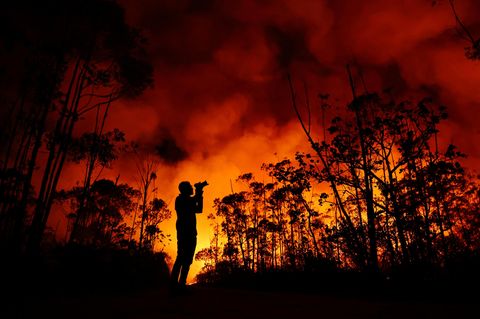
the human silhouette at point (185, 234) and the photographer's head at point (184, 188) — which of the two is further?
the photographer's head at point (184, 188)

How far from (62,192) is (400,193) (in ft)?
93.0

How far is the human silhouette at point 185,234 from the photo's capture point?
4.43 metres

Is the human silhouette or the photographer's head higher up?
the photographer's head

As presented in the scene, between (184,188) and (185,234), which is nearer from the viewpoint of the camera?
(185,234)

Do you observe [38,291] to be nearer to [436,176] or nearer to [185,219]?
[185,219]

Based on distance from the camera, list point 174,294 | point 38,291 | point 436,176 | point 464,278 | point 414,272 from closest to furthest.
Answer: point 174,294 → point 464,278 → point 38,291 → point 414,272 → point 436,176

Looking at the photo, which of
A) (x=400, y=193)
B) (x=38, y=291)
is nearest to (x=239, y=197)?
(x=400, y=193)

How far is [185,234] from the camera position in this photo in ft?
14.6

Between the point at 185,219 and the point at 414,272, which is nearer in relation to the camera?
the point at 185,219

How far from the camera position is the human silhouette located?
4.43 metres

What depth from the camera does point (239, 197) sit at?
87.8 feet

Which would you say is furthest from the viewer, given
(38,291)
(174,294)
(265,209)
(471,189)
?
(265,209)

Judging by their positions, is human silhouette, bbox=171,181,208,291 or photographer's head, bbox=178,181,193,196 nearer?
human silhouette, bbox=171,181,208,291

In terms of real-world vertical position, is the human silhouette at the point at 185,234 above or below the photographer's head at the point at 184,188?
below
